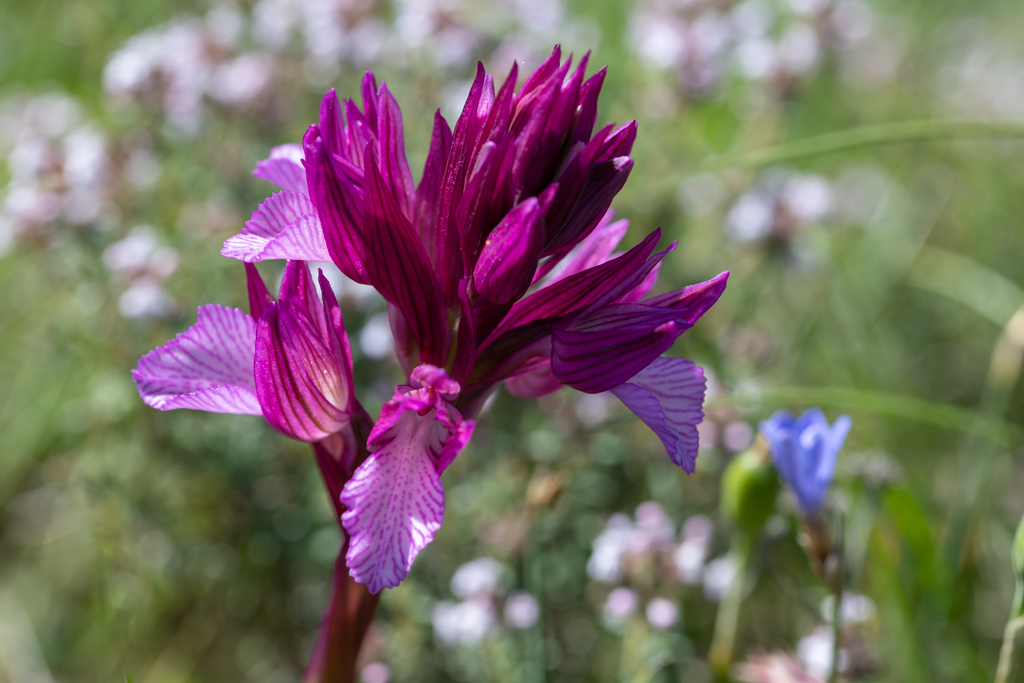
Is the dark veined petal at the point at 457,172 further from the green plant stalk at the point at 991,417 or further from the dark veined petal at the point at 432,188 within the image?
the green plant stalk at the point at 991,417

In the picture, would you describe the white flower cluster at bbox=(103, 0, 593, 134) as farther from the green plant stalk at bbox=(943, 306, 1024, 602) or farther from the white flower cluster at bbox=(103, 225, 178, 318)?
the green plant stalk at bbox=(943, 306, 1024, 602)

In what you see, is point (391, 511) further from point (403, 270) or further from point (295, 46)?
point (295, 46)

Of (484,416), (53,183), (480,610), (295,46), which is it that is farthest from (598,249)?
(295,46)

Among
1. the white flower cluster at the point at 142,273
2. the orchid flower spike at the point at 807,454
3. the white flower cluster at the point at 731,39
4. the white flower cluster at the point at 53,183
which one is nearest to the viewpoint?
the orchid flower spike at the point at 807,454

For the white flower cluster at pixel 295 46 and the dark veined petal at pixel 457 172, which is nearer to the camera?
the dark veined petal at pixel 457 172

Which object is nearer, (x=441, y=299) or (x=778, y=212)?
(x=441, y=299)

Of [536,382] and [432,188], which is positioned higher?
[432,188]

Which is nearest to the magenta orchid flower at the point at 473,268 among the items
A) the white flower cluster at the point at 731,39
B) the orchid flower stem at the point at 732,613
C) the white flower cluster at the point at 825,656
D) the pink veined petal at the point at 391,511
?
the pink veined petal at the point at 391,511

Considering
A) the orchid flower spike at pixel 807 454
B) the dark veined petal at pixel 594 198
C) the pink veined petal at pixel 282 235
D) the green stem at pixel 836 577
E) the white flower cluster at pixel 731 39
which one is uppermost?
the pink veined petal at pixel 282 235

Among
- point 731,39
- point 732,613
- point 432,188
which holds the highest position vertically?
point 432,188
